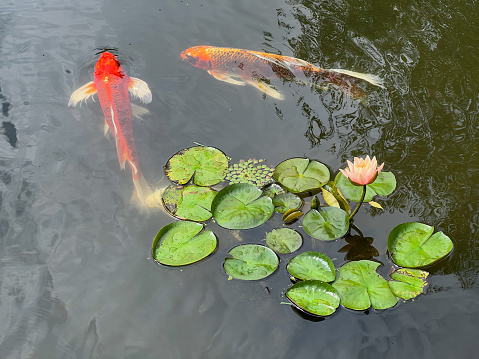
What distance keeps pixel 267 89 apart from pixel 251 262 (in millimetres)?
1841

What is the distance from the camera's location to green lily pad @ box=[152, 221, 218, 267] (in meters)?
2.60

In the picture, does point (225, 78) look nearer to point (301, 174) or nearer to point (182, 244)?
point (301, 174)

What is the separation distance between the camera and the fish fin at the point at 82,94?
12.2 ft

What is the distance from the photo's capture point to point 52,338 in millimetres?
2367

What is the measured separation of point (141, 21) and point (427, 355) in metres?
3.94

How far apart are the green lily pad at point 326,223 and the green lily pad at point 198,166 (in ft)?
2.30

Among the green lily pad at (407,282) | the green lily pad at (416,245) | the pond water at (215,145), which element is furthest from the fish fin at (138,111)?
the green lily pad at (407,282)

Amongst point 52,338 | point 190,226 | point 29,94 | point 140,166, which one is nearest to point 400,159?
point 190,226

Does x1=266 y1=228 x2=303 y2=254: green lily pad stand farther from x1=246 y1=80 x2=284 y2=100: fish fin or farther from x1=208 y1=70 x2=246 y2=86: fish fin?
x1=208 y1=70 x2=246 y2=86: fish fin

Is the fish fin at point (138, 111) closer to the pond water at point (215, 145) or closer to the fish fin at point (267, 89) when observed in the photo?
the pond water at point (215, 145)

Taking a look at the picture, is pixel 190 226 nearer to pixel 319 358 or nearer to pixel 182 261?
pixel 182 261

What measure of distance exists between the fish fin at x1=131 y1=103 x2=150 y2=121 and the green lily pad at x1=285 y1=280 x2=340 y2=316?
1983mm

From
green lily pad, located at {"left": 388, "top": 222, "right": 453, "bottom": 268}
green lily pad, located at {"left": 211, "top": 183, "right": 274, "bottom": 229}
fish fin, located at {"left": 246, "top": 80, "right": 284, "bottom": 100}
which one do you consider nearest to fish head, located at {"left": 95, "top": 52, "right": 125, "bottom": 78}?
fish fin, located at {"left": 246, "top": 80, "right": 284, "bottom": 100}

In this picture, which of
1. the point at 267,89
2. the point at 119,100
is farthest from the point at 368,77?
the point at 119,100
